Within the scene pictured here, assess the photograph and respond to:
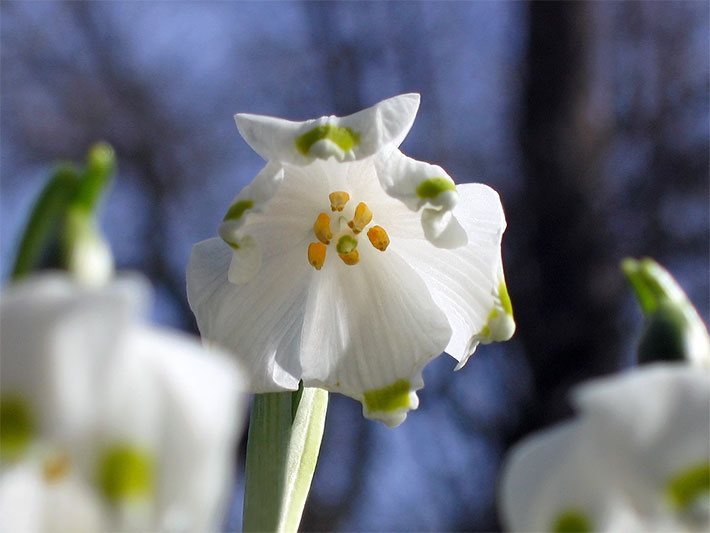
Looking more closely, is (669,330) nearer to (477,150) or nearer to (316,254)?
(316,254)

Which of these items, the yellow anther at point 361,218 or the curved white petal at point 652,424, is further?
the yellow anther at point 361,218

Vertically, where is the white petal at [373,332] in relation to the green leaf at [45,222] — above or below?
below

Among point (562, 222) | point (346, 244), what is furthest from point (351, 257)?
point (562, 222)

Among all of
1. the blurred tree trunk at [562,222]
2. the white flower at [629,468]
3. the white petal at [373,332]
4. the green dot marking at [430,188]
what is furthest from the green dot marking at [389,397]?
the blurred tree trunk at [562,222]

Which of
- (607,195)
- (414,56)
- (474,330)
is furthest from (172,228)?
(474,330)

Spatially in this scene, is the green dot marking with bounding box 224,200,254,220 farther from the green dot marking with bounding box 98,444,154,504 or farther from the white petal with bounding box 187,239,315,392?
the green dot marking with bounding box 98,444,154,504

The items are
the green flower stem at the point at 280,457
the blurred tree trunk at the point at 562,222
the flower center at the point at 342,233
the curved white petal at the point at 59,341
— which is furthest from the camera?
the blurred tree trunk at the point at 562,222

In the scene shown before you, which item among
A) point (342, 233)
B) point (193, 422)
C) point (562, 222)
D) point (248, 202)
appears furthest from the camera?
point (562, 222)

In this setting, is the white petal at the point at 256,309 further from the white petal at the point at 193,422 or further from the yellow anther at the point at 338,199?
the white petal at the point at 193,422
